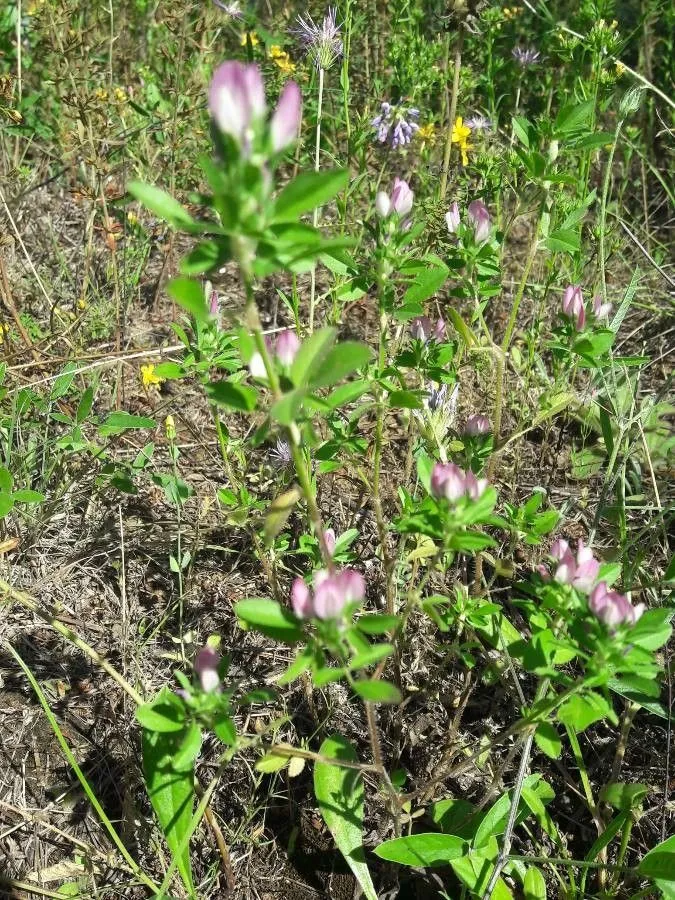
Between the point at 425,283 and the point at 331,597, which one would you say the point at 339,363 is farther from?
the point at 425,283

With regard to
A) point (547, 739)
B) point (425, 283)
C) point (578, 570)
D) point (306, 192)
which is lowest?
point (547, 739)

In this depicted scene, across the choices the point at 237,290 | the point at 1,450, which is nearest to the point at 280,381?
the point at 1,450

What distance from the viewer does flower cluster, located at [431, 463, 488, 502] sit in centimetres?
128

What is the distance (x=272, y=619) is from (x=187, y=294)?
0.50 meters

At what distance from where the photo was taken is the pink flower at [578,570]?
1307mm

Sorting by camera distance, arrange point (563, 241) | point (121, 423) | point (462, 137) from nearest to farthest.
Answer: point (563, 241)
point (121, 423)
point (462, 137)

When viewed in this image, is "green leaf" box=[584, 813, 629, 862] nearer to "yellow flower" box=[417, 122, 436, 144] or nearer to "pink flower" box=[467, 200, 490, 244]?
"pink flower" box=[467, 200, 490, 244]

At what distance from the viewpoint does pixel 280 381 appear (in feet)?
3.94

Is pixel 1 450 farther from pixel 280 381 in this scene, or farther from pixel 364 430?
pixel 280 381

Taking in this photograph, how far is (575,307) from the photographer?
1818 mm

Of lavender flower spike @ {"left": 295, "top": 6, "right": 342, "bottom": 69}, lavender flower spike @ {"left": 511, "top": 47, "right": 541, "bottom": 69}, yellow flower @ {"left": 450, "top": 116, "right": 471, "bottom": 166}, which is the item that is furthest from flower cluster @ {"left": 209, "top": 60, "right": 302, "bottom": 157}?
lavender flower spike @ {"left": 511, "top": 47, "right": 541, "bottom": 69}

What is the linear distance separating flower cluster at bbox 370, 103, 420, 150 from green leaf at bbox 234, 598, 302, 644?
214 centimetres

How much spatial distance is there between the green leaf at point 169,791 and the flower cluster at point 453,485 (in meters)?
0.73

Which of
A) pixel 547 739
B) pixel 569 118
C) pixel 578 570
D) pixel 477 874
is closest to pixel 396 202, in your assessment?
pixel 569 118
